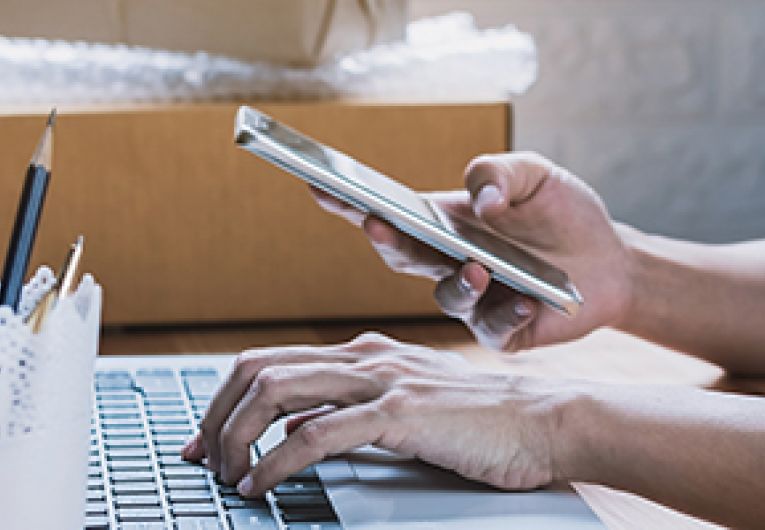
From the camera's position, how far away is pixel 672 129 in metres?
1.52

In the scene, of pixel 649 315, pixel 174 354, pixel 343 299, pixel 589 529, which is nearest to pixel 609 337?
pixel 649 315

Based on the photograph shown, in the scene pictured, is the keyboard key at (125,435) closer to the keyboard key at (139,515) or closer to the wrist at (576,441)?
the keyboard key at (139,515)

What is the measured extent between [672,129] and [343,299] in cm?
66

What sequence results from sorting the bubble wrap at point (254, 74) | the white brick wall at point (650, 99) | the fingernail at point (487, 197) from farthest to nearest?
the white brick wall at point (650, 99) → the bubble wrap at point (254, 74) → the fingernail at point (487, 197)

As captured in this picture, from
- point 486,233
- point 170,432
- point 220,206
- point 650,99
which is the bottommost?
point 170,432

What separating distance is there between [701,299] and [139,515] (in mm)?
540

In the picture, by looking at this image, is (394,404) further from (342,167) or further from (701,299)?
(701,299)

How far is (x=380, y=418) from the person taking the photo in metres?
0.61

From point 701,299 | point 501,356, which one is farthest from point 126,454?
point 701,299

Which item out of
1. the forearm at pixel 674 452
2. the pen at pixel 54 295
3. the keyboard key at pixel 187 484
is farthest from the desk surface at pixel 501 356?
the pen at pixel 54 295

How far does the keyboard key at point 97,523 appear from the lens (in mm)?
540

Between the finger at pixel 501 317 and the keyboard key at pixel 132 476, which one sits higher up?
the finger at pixel 501 317

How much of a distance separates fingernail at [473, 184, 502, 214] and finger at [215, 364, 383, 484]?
0.25m

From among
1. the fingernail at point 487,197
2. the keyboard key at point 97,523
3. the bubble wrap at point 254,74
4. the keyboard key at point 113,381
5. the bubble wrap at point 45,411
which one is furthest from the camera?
the bubble wrap at point 254,74
